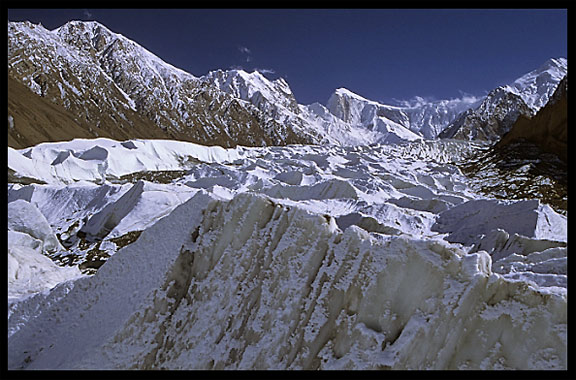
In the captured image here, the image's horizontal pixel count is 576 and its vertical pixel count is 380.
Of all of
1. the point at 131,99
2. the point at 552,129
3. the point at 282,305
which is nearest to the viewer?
the point at 282,305

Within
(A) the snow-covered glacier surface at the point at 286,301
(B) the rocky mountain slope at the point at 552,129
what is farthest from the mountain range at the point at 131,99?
(B) the rocky mountain slope at the point at 552,129

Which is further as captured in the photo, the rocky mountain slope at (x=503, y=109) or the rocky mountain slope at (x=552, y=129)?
the rocky mountain slope at (x=503, y=109)

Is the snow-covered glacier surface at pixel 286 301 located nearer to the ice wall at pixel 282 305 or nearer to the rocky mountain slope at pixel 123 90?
the ice wall at pixel 282 305

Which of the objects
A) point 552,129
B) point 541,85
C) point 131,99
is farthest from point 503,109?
point 131,99

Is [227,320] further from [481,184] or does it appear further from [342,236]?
[481,184]

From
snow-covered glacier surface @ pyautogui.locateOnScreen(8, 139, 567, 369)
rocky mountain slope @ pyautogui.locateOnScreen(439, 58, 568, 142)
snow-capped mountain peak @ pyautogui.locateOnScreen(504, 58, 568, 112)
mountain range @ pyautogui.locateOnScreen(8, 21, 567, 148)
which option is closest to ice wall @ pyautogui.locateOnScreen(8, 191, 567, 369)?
snow-covered glacier surface @ pyautogui.locateOnScreen(8, 139, 567, 369)

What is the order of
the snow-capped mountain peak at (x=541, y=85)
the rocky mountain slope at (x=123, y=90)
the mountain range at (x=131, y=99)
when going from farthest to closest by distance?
1. the snow-capped mountain peak at (x=541, y=85)
2. the rocky mountain slope at (x=123, y=90)
3. the mountain range at (x=131, y=99)

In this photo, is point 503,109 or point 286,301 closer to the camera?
point 286,301

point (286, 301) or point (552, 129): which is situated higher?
point (552, 129)

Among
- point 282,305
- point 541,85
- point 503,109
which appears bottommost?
point 282,305

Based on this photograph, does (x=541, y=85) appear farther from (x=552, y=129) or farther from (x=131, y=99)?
(x=131, y=99)

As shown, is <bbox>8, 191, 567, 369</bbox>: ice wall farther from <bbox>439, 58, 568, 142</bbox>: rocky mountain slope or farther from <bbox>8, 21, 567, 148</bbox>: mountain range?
<bbox>439, 58, 568, 142</bbox>: rocky mountain slope
